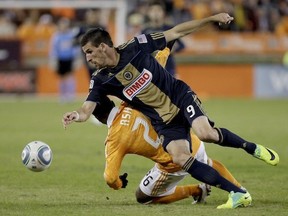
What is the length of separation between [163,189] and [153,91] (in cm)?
97

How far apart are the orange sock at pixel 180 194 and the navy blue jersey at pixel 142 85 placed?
734mm

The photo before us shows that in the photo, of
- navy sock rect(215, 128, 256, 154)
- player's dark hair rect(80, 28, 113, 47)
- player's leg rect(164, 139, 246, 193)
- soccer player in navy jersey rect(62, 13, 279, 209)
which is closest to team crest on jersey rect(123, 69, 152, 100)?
soccer player in navy jersey rect(62, 13, 279, 209)

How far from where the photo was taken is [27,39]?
25.8 meters

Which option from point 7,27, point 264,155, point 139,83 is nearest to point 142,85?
point 139,83

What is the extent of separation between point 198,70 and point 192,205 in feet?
58.9

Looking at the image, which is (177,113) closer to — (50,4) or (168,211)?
(168,211)

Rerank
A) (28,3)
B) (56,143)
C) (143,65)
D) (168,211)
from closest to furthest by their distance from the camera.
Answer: (168,211) → (143,65) → (56,143) → (28,3)

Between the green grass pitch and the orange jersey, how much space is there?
1.42 feet

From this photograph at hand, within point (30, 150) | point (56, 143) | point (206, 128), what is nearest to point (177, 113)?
point (206, 128)

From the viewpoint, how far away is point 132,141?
823cm

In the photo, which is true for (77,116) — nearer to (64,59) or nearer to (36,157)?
(36,157)

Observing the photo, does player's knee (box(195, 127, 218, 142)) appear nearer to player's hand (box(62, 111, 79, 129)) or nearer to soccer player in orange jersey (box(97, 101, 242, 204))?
soccer player in orange jersey (box(97, 101, 242, 204))

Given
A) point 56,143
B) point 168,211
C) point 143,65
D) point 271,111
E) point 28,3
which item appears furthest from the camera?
point 28,3

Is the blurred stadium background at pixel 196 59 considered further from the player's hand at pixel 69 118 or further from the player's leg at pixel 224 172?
the player's hand at pixel 69 118
